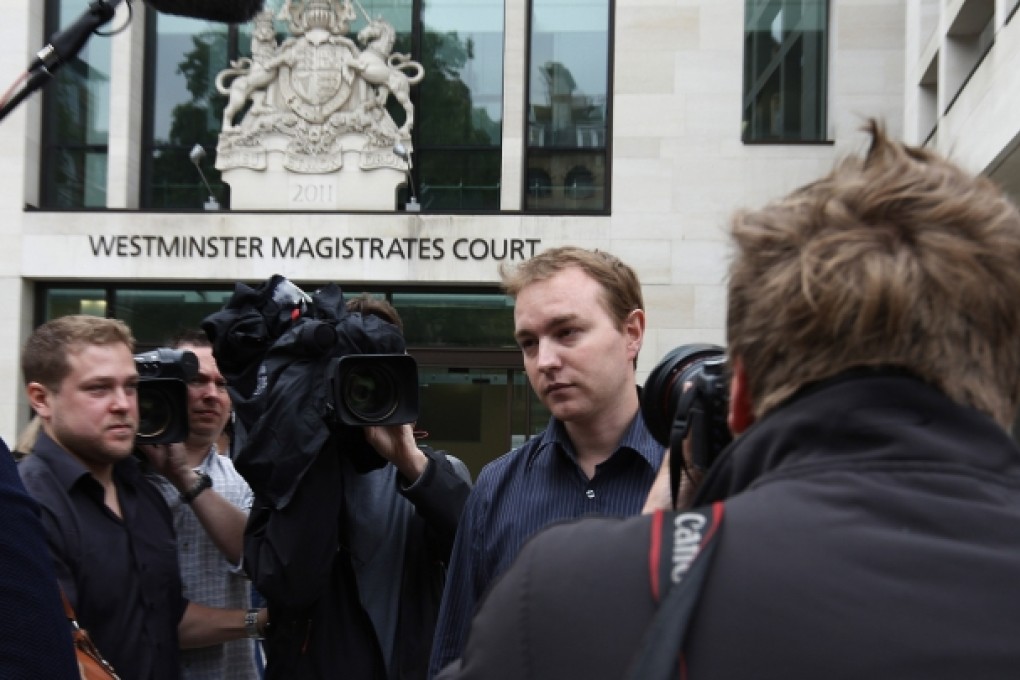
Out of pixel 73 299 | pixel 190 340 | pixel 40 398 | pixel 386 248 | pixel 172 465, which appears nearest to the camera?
pixel 40 398

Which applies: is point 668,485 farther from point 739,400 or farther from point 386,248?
point 386,248

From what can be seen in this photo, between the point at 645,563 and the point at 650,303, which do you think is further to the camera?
the point at 650,303

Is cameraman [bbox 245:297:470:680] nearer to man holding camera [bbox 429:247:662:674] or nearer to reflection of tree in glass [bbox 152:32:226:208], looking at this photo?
man holding camera [bbox 429:247:662:674]

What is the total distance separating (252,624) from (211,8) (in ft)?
6.94

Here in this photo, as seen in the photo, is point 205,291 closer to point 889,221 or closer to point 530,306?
point 530,306

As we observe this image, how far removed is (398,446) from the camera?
359 cm

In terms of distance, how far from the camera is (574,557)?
1229mm

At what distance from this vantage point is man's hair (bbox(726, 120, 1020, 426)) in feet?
4.08

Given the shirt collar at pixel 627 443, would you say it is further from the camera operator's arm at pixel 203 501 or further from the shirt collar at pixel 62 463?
the shirt collar at pixel 62 463

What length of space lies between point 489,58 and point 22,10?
223 inches

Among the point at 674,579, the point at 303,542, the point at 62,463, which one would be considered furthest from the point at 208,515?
the point at 674,579

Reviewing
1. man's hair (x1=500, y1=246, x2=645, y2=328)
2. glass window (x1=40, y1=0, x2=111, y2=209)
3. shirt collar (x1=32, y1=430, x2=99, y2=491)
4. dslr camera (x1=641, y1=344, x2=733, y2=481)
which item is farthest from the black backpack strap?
glass window (x1=40, y1=0, x2=111, y2=209)

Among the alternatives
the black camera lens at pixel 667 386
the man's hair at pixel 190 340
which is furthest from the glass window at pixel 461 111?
the black camera lens at pixel 667 386

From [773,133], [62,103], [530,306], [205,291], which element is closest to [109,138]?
[62,103]
